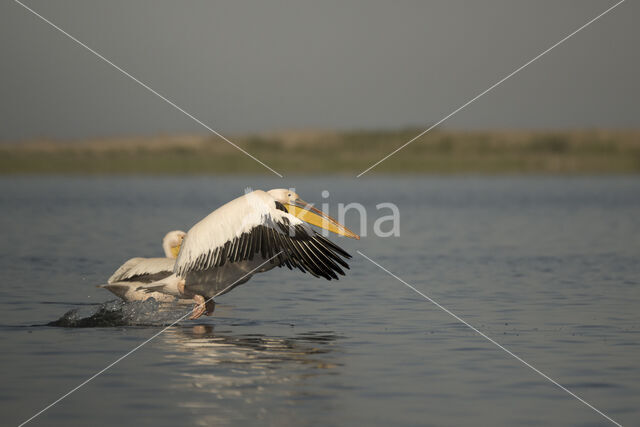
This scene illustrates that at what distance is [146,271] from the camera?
983cm

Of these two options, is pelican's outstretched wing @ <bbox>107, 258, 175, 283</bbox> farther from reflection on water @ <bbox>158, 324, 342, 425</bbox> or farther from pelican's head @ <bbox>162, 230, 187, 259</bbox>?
pelican's head @ <bbox>162, 230, 187, 259</bbox>

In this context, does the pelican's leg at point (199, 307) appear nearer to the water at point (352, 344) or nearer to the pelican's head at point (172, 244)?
the water at point (352, 344)

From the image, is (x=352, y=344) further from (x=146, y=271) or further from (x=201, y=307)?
(x=146, y=271)

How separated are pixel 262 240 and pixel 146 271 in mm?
1704

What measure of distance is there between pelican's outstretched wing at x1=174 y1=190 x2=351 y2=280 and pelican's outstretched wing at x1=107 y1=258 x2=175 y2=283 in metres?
1.07

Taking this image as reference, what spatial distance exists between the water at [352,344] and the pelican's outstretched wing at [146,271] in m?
0.34

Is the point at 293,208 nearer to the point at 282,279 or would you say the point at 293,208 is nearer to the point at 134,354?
the point at 134,354

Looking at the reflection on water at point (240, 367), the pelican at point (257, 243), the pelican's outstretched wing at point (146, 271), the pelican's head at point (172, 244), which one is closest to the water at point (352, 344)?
the reflection on water at point (240, 367)

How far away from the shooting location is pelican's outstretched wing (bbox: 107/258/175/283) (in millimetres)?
9789

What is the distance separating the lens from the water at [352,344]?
6.10 metres

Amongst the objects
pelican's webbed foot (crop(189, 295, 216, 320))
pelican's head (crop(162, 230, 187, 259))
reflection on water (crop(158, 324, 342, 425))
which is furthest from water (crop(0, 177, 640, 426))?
pelican's head (crop(162, 230, 187, 259))

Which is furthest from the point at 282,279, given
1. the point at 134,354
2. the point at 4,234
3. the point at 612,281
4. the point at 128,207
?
the point at 128,207

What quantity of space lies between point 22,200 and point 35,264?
1938cm

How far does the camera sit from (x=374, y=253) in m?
15.9
